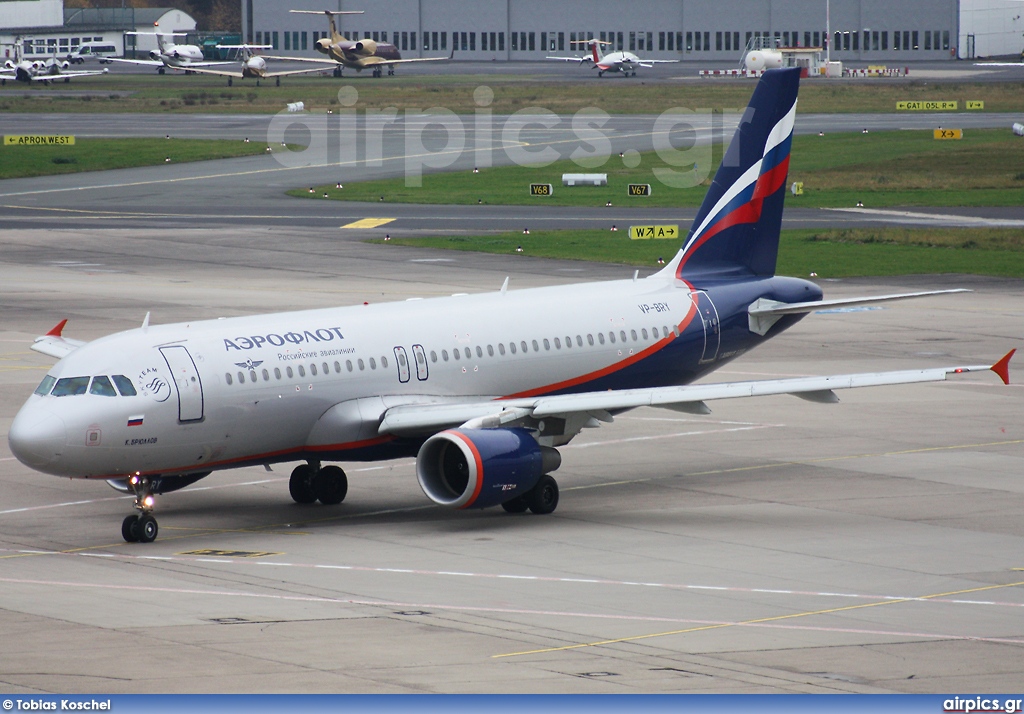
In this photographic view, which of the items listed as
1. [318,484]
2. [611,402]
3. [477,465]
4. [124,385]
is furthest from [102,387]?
[611,402]

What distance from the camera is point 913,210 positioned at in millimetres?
91875

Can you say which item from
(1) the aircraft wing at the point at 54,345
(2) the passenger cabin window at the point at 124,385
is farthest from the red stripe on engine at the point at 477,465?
(1) the aircraft wing at the point at 54,345

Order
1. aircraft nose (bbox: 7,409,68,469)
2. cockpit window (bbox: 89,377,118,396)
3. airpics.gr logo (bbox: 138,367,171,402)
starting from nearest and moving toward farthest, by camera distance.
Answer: aircraft nose (bbox: 7,409,68,469) → cockpit window (bbox: 89,377,118,396) → airpics.gr logo (bbox: 138,367,171,402)

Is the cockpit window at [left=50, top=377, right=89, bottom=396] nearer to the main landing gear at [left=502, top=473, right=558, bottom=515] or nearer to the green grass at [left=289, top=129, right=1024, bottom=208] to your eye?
the main landing gear at [left=502, top=473, right=558, bottom=515]

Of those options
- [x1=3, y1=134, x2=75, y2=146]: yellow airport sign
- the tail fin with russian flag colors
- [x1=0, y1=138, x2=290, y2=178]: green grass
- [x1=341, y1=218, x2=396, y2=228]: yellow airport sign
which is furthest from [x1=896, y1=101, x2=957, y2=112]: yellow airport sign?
the tail fin with russian flag colors

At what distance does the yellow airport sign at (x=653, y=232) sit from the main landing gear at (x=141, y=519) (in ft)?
166

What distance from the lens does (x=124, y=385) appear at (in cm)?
2980

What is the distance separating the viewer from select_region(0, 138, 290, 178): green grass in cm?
11531

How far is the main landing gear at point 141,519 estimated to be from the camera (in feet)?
99.8

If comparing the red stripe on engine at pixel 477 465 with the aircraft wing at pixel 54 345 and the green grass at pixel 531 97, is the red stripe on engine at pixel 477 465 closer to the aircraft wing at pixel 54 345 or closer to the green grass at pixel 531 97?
the aircraft wing at pixel 54 345

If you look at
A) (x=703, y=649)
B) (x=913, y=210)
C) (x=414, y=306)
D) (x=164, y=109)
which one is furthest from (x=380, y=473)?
(x=164, y=109)

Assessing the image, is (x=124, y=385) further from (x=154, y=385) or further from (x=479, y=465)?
(x=479, y=465)

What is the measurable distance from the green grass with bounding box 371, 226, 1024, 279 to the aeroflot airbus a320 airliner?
1298 inches

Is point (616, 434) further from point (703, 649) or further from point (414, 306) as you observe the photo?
point (703, 649)
